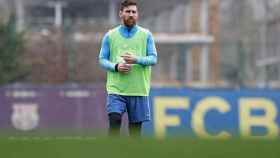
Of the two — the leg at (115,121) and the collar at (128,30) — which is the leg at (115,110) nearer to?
the leg at (115,121)

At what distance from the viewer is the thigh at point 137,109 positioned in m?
7.50

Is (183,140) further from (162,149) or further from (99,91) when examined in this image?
(99,91)

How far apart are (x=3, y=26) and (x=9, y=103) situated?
1115 cm

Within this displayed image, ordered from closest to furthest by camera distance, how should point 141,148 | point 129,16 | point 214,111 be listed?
point 141,148
point 129,16
point 214,111

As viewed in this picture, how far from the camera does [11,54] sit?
28703mm

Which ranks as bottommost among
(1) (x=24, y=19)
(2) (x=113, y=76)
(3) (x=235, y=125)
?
(3) (x=235, y=125)

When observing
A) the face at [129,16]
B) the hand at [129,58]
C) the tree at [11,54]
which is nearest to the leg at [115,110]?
the hand at [129,58]

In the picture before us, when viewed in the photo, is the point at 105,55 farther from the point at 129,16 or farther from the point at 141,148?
the point at 141,148

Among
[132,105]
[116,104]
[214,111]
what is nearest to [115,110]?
[116,104]

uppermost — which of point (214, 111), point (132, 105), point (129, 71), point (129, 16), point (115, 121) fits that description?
point (129, 16)

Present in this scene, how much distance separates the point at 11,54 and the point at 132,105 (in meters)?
21.6

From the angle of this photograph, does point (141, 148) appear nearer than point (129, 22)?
Yes

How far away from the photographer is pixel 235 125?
1747 cm

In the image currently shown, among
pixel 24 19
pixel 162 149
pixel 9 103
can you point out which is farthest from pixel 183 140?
pixel 24 19
